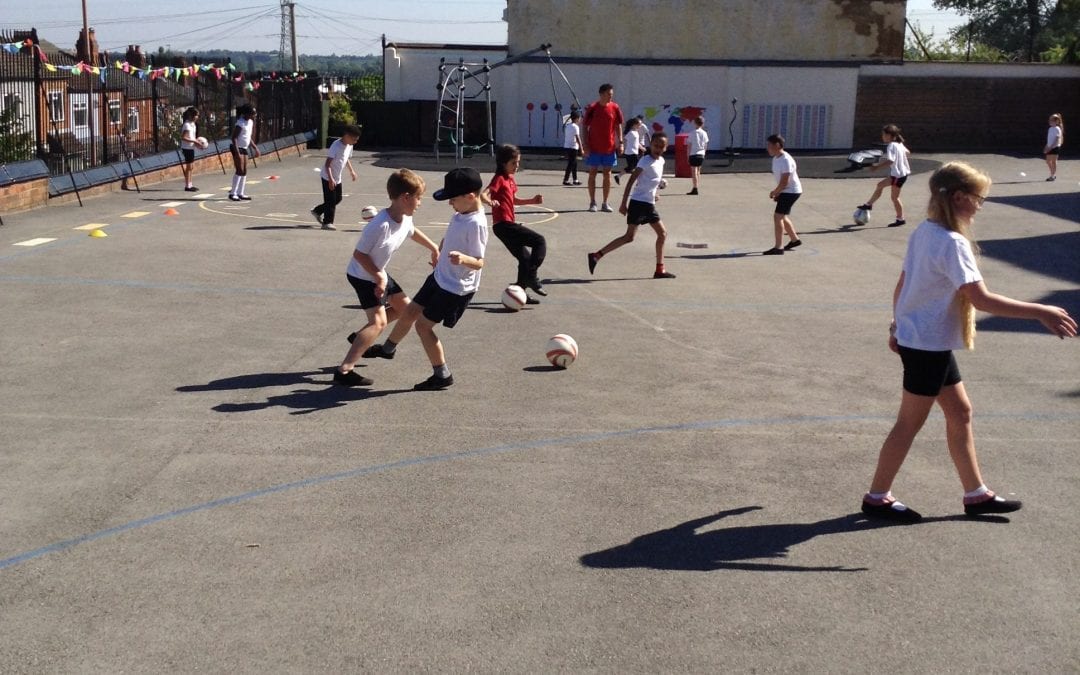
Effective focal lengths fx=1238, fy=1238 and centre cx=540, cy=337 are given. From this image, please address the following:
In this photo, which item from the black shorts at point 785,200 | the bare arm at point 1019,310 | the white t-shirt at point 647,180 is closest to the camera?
the bare arm at point 1019,310

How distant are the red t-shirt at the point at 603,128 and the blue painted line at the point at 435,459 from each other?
14.3m

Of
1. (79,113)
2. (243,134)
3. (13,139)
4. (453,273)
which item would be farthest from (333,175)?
(453,273)

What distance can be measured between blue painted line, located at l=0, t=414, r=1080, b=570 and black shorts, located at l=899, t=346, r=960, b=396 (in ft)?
7.35

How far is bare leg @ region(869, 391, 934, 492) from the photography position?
663 cm

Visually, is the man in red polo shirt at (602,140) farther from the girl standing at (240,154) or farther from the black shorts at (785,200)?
the girl standing at (240,154)

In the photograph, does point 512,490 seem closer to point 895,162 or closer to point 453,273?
point 453,273

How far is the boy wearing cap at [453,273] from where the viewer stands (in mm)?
9383

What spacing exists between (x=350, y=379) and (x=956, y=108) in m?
38.9

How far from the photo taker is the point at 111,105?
26156 millimetres

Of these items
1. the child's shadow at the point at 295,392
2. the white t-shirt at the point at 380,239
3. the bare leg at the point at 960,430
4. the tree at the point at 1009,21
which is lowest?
the child's shadow at the point at 295,392

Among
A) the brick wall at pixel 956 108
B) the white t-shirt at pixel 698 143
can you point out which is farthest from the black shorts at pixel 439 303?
the brick wall at pixel 956 108

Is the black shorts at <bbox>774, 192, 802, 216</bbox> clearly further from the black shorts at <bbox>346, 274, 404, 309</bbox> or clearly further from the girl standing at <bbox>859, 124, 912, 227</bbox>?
the black shorts at <bbox>346, 274, 404, 309</bbox>

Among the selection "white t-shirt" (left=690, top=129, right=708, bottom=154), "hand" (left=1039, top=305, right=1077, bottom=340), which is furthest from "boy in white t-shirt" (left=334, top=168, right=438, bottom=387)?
"white t-shirt" (left=690, top=129, right=708, bottom=154)

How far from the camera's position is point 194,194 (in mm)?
24375
